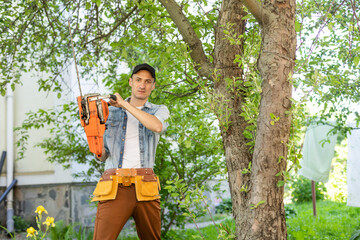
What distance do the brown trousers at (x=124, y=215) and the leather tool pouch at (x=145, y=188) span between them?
4cm

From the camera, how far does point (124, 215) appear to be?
2.62 metres

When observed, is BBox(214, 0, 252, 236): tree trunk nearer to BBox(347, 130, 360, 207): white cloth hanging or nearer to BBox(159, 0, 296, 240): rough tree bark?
BBox(159, 0, 296, 240): rough tree bark

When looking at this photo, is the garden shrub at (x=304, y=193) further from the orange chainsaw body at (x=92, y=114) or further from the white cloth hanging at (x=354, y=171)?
the orange chainsaw body at (x=92, y=114)

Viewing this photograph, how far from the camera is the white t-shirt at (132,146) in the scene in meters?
2.71

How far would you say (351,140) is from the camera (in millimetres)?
6719

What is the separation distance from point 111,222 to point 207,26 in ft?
5.00

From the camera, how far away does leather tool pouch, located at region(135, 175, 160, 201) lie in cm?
264

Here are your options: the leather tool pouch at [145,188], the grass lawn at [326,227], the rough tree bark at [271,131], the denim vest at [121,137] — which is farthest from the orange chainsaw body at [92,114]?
the grass lawn at [326,227]

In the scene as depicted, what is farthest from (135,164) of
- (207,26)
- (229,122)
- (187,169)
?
(187,169)

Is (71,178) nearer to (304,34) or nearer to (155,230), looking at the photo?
(304,34)

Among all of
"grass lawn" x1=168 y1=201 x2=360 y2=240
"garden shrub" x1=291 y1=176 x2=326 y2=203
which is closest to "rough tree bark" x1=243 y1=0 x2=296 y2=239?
"grass lawn" x1=168 y1=201 x2=360 y2=240

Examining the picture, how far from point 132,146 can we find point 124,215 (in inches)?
16.0

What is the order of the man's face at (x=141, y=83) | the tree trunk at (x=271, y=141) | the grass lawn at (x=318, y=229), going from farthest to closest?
the grass lawn at (x=318, y=229) < the man's face at (x=141, y=83) < the tree trunk at (x=271, y=141)

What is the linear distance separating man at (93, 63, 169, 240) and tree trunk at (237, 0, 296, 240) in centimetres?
67
